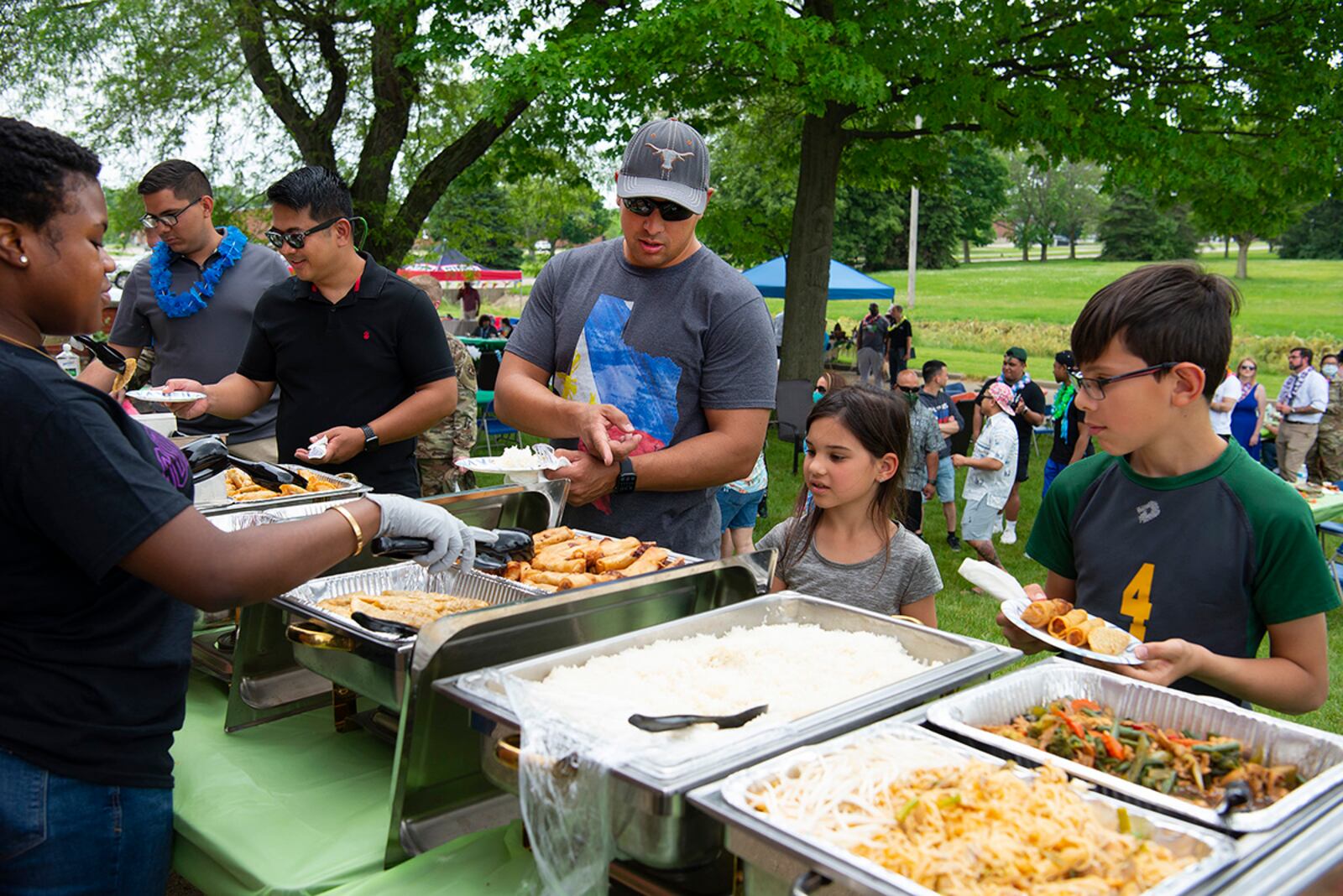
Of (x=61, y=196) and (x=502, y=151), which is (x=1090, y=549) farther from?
(x=502, y=151)

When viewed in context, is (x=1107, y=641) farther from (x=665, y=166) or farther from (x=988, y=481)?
(x=988, y=481)

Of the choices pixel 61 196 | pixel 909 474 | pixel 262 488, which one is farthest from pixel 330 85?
pixel 61 196

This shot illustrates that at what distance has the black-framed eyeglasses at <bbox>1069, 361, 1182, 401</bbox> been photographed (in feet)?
6.07

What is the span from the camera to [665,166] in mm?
2459

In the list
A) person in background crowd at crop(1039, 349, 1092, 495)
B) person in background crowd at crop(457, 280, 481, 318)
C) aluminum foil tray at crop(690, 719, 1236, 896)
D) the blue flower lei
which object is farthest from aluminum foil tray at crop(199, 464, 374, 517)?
person in background crowd at crop(457, 280, 481, 318)

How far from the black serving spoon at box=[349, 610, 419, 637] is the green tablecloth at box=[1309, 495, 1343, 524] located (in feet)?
20.7

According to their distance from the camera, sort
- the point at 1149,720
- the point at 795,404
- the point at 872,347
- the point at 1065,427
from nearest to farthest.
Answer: the point at 1149,720 → the point at 1065,427 → the point at 795,404 → the point at 872,347

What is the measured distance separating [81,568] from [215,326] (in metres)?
2.84

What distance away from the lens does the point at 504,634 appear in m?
1.71

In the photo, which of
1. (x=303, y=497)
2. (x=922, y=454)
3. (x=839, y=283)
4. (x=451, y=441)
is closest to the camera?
(x=303, y=497)

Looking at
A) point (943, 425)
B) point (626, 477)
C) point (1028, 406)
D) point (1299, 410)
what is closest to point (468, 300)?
point (1028, 406)

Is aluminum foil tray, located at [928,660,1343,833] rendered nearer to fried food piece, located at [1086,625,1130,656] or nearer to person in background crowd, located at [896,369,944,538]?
fried food piece, located at [1086,625,1130,656]

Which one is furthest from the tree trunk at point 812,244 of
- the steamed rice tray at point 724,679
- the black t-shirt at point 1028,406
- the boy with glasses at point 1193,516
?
the steamed rice tray at point 724,679

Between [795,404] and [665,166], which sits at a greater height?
[665,166]
